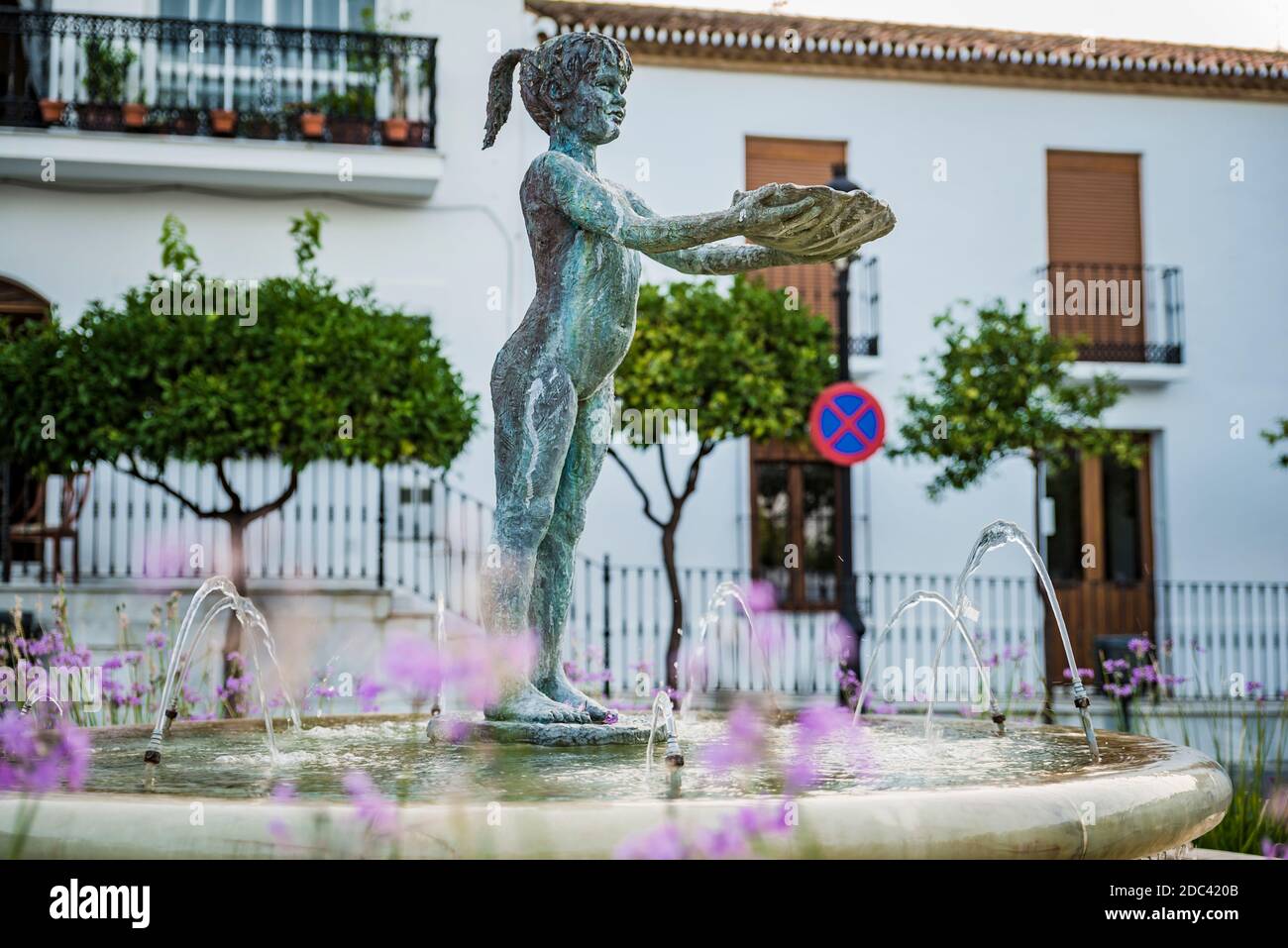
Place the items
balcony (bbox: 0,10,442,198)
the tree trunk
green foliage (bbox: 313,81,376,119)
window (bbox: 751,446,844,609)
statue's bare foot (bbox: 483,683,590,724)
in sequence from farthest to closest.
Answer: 1. window (bbox: 751,446,844,609)
2. green foliage (bbox: 313,81,376,119)
3. balcony (bbox: 0,10,442,198)
4. the tree trunk
5. statue's bare foot (bbox: 483,683,590,724)

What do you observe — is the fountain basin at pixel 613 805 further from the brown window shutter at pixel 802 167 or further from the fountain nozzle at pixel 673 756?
the brown window shutter at pixel 802 167

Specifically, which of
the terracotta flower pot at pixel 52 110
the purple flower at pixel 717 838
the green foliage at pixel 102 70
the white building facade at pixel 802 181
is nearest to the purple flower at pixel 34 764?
the purple flower at pixel 717 838

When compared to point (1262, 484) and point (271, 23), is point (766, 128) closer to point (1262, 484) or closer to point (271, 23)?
point (271, 23)

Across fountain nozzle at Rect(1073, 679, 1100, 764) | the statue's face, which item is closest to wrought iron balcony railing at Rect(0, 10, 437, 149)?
the statue's face

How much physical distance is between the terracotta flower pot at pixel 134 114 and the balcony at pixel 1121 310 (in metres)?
10.2

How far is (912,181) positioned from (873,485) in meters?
3.73

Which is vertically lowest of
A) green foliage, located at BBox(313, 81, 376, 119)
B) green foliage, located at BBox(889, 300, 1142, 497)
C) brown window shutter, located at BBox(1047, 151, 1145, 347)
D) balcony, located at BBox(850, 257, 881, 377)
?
green foliage, located at BBox(889, 300, 1142, 497)

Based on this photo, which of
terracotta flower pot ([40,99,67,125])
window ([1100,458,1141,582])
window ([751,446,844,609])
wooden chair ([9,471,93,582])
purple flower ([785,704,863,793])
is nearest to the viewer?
purple flower ([785,704,863,793])

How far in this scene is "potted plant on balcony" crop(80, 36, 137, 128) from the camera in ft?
48.1

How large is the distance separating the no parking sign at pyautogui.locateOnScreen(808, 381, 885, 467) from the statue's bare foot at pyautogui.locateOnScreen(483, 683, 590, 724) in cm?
695

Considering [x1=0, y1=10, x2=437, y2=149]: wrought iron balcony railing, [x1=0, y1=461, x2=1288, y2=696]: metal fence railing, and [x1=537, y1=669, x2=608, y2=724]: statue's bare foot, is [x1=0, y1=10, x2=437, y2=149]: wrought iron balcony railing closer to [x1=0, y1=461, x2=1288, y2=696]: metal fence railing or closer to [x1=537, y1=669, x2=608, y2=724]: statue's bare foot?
[x1=0, y1=461, x2=1288, y2=696]: metal fence railing

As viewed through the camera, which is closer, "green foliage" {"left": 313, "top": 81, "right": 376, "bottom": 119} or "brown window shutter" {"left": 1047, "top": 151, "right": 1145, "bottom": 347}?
"green foliage" {"left": 313, "top": 81, "right": 376, "bottom": 119}

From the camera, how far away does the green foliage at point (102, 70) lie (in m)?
14.7
